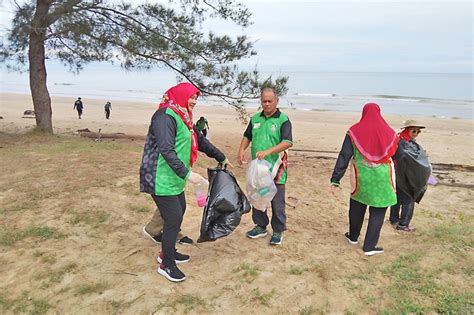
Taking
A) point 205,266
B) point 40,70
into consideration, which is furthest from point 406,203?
point 40,70

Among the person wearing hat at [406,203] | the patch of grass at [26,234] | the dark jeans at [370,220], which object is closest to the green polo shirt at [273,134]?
the dark jeans at [370,220]

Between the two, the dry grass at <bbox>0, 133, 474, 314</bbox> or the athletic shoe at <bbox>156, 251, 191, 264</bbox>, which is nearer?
the dry grass at <bbox>0, 133, 474, 314</bbox>

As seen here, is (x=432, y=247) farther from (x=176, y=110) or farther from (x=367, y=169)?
(x=176, y=110)

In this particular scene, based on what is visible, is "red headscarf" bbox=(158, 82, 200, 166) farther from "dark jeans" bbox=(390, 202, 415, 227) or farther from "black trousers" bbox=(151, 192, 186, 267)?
"dark jeans" bbox=(390, 202, 415, 227)

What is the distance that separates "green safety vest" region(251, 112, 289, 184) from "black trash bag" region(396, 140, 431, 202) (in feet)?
4.73

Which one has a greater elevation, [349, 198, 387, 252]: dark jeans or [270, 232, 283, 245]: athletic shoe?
[349, 198, 387, 252]: dark jeans

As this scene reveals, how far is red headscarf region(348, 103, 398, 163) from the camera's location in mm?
3469

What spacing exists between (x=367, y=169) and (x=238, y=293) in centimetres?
160

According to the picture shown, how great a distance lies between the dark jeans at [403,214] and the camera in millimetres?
4598

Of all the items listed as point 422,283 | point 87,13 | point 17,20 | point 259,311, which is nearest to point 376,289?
point 422,283

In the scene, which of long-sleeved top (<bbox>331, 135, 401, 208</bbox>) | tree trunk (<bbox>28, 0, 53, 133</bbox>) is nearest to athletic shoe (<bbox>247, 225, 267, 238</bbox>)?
long-sleeved top (<bbox>331, 135, 401, 208</bbox>)

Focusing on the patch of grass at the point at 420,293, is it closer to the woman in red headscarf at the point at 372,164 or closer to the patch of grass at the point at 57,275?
the woman in red headscarf at the point at 372,164

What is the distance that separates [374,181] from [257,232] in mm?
1300

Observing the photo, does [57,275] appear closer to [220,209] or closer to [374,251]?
[220,209]
